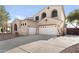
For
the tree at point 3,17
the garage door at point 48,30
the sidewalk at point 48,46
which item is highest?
the tree at point 3,17

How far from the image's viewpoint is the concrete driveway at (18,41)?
3014mm

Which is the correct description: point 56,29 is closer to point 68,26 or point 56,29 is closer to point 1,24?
point 68,26

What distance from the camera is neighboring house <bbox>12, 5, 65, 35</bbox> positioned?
3.06 metres

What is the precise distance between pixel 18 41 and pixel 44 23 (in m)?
0.54

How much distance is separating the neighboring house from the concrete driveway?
79mm

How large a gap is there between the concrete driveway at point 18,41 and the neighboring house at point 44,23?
0.26 ft

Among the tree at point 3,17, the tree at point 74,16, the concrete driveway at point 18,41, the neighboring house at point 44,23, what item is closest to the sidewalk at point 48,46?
the concrete driveway at point 18,41

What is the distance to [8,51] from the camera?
117 inches

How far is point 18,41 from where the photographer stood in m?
3.08

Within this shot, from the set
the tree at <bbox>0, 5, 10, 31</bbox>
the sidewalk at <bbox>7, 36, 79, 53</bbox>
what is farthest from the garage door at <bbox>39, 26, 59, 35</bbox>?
the tree at <bbox>0, 5, 10, 31</bbox>

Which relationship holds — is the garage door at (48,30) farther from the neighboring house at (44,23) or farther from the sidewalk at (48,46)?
the sidewalk at (48,46)

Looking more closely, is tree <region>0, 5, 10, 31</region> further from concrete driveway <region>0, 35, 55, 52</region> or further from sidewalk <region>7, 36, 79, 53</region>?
sidewalk <region>7, 36, 79, 53</region>

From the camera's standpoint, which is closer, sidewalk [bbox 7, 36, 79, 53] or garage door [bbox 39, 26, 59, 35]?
sidewalk [bbox 7, 36, 79, 53]
